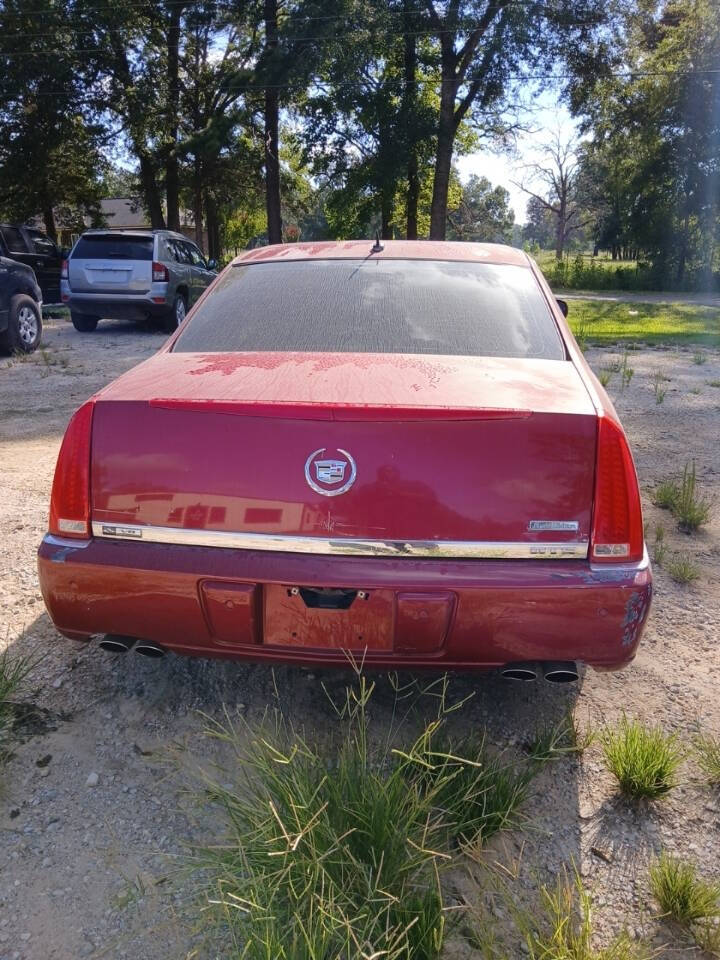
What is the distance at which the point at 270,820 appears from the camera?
1740 mm

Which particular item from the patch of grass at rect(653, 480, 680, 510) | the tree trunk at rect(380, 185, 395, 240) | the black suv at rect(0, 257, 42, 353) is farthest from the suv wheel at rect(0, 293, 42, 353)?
the tree trunk at rect(380, 185, 395, 240)

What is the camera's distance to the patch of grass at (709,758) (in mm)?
2338

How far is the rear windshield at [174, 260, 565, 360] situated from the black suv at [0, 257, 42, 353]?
25.5 feet

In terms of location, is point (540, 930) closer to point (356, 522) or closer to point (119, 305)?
point (356, 522)

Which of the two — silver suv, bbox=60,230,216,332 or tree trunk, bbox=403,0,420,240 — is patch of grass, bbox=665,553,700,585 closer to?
silver suv, bbox=60,230,216,332

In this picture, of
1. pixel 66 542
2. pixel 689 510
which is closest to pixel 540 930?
pixel 66 542

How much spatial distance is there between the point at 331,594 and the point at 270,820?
636 millimetres

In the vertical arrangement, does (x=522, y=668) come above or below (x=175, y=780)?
above

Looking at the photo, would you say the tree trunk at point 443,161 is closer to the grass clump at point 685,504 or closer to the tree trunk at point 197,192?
the tree trunk at point 197,192

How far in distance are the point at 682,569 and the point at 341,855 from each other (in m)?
2.67

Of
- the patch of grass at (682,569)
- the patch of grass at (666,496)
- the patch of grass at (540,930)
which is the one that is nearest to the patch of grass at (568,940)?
the patch of grass at (540,930)

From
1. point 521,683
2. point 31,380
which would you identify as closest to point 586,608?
point 521,683

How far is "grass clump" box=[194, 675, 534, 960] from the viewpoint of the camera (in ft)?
5.16

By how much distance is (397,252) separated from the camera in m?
3.38
